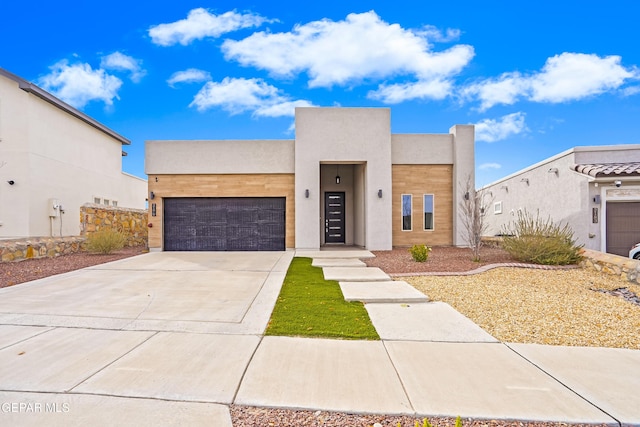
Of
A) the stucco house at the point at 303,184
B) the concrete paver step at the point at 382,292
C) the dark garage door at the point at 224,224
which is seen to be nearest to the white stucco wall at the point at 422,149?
the stucco house at the point at 303,184

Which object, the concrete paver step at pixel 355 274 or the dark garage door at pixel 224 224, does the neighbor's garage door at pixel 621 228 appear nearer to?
the concrete paver step at pixel 355 274

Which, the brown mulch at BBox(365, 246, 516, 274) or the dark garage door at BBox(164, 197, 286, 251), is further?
the dark garage door at BBox(164, 197, 286, 251)

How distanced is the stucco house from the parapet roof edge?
490cm

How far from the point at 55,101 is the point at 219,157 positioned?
305 inches

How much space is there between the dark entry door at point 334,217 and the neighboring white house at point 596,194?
342 inches

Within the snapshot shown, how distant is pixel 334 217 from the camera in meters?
16.2

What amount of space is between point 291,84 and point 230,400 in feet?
46.3

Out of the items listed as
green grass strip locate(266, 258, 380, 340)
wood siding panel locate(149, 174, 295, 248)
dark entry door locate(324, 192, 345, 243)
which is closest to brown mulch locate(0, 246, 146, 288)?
wood siding panel locate(149, 174, 295, 248)

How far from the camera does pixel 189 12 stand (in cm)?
1085

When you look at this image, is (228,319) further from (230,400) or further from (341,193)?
(341,193)

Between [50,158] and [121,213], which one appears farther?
[121,213]

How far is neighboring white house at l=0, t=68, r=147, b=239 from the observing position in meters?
13.2

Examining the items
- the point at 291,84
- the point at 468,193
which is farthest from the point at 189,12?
the point at 468,193

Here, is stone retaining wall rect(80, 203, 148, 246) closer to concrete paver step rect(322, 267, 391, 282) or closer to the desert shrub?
concrete paver step rect(322, 267, 391, 282)
